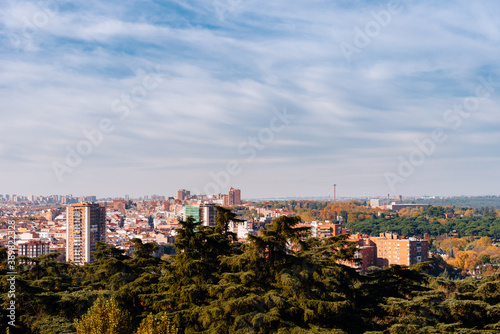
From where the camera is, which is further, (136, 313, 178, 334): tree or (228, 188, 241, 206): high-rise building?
(228, 188, 241, 206): high-rise building

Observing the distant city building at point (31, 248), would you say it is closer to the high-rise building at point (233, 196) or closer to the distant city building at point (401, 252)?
the distant city building at point (401, 252)


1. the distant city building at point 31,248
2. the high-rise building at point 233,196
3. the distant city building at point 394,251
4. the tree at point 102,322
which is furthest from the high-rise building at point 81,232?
the high-rise building at point 233,196

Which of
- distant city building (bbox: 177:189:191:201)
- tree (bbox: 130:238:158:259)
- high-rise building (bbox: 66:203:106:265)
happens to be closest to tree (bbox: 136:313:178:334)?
tree (bbox: 130:238:158:259)

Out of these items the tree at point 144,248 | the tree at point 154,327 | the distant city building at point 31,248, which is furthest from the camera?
the distant city building at point 31,248

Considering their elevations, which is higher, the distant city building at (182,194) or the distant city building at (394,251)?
the distant city building at (182,194)

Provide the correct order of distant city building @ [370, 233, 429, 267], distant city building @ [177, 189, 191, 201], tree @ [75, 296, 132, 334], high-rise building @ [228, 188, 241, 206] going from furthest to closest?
distant city building @ [177, 189, 191, 201], high-rise building @ [228, 188, 241, 206], distant city building @ [370, 233, 429, 267], tree @ [75, 296, 132, 334]

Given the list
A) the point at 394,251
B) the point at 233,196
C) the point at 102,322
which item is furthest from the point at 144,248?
the point at 233,196

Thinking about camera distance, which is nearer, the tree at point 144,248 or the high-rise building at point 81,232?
the tree at point 144,248

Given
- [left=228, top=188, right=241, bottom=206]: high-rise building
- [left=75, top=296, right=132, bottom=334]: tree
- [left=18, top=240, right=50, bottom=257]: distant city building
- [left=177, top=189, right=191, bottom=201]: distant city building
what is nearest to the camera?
[left=75, top=296, right=132, bottom=334]: tree

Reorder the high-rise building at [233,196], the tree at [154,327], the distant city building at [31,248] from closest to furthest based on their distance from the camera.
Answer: the tree at [154,327] → the distant city building at [31,248] → the high-rise building at [233,196]

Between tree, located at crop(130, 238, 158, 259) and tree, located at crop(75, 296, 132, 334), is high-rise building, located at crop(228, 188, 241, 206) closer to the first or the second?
tree, located at crop(130, 238, 158, 259)
